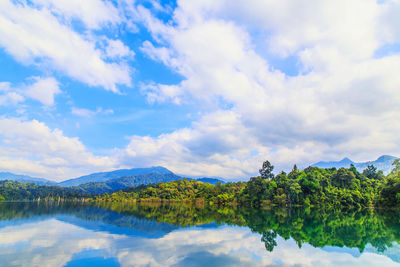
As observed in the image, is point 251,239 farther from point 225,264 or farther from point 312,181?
point 312,181

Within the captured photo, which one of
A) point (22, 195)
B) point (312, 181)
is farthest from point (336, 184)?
point (22, 195)

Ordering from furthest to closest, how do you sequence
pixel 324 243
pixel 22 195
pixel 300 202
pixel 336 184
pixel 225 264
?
pixel 22 195 < pixel 336 184 < pixel 300 202 < pixel 324 243 < pixel 225 264

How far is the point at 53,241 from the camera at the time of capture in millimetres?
17469

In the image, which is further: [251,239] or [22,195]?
[22,195]

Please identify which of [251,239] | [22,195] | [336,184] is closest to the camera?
[251,239]

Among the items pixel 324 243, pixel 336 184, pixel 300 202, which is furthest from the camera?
pixel 336 184

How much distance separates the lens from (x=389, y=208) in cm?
5928

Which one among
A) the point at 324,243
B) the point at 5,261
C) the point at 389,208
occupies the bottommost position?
the point at 389,208

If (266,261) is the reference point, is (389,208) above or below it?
below

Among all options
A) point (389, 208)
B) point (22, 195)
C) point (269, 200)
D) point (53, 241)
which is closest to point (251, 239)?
point (53, 241)

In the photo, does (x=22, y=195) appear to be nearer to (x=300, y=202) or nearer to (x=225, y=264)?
(x=300, y=202)

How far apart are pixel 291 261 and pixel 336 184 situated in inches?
3458

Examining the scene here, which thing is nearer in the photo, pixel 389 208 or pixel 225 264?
pixel 225 264

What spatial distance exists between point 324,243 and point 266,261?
751cm
